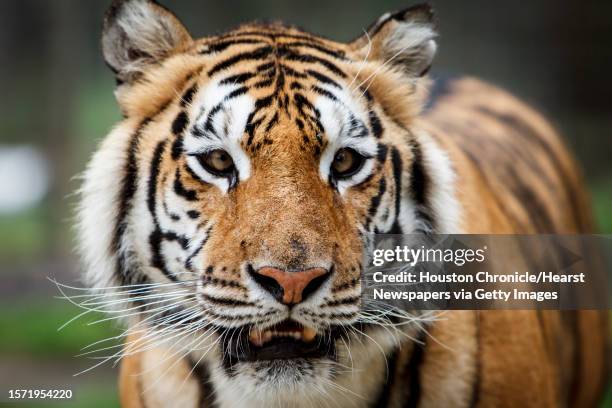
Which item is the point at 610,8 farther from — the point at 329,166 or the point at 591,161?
the point at 329,166

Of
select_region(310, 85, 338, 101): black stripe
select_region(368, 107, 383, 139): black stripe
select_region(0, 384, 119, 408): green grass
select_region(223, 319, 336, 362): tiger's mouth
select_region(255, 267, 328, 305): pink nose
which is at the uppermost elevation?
select_region(310, 85, 338, 101): black stripe

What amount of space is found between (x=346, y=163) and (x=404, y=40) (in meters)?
0.26

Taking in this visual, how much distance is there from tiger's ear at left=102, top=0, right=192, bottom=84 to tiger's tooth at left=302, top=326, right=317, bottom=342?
0.47m

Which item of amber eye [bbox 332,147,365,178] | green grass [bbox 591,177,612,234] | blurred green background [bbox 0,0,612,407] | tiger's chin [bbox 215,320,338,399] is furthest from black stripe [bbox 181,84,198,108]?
green grass [bbox 591,177,612,234]

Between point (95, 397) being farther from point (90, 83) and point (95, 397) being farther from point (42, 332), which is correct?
point (90, 83)

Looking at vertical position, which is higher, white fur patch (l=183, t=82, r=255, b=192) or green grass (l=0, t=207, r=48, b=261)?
green grass (l=0, t=207, r=48, b=261)

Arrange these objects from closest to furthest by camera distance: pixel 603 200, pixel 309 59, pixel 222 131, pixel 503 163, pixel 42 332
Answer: pixel 222 131 → pixel 309 59 → pixel 503 163 → pixel 42 332 → pixel 603 200

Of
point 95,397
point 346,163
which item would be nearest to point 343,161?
point 346,163

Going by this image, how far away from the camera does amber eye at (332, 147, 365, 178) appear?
3.62 feet

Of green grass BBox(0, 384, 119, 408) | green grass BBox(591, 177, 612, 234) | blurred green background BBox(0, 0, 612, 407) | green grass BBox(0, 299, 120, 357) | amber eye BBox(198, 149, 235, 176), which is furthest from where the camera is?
green grass BBox(591, 177, 612, 234)

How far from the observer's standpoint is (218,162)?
1091 mm

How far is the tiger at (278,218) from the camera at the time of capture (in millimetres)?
1039

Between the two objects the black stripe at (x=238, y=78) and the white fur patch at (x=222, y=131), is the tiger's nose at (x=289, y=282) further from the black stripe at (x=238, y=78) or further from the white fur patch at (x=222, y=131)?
the black stripe at (x=238, y=78)

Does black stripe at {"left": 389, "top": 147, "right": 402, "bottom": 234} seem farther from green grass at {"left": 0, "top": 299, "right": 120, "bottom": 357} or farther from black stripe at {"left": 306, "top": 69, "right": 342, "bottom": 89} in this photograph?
green grass at {"left": 0, "top": 299, "right": 120, "bottom": 357}
